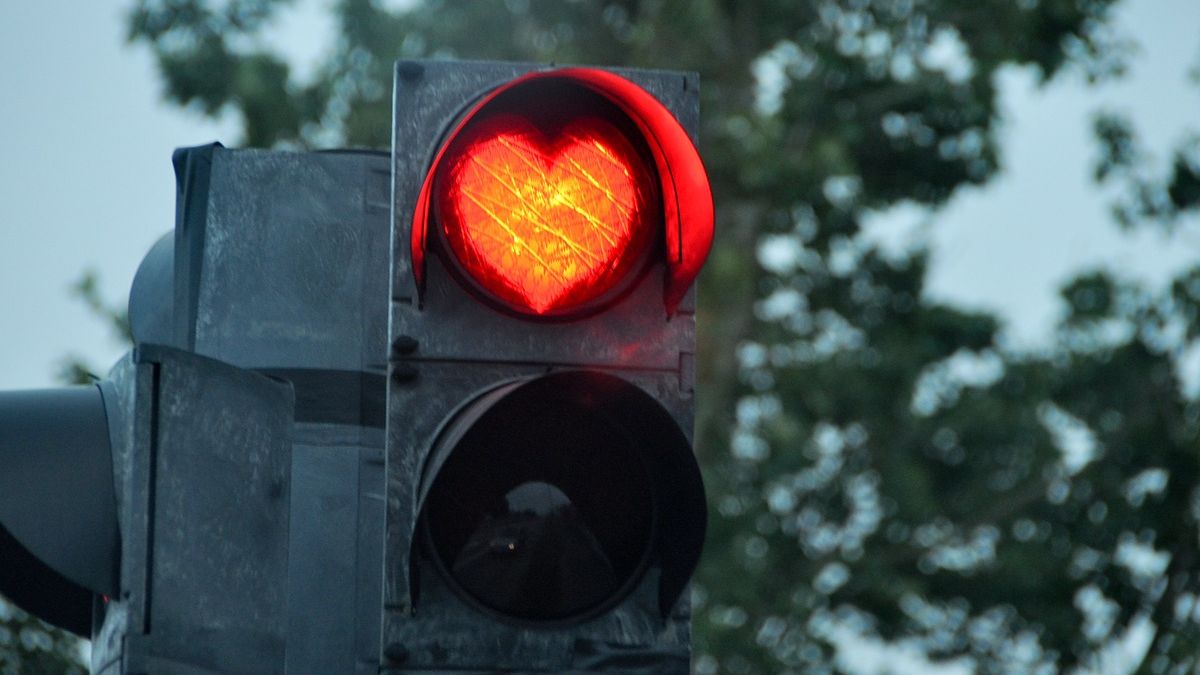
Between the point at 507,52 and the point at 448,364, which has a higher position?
the point at 507,52

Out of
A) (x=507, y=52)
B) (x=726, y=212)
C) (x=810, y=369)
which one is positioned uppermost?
(x=507, y=52)

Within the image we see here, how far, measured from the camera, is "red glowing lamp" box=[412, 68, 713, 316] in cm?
254

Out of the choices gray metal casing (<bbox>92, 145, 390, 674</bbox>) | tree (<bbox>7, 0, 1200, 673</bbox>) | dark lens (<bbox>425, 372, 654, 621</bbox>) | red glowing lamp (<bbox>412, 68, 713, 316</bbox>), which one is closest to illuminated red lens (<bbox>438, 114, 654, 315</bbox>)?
red glowing lamp (<bbox>412, 68, 713, 316</bbox>)

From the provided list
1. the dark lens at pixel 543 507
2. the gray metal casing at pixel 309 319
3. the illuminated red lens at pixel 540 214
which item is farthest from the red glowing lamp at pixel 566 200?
the gray metal casing at pixel 309 319

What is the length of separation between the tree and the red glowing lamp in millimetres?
14144

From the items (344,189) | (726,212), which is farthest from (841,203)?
(344,189)

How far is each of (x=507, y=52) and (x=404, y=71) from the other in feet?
56.0

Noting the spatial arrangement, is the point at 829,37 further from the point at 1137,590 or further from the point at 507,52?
the point at 1137,590

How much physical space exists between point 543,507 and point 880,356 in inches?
629

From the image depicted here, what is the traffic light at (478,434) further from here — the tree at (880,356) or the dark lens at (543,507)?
the tree at (880,356)

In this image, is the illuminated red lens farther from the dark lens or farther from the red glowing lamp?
the dark lens

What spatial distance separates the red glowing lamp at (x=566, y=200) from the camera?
2.54 meters

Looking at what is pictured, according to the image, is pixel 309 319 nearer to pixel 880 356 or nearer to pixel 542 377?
pixel 542 377

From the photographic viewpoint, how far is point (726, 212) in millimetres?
17469
